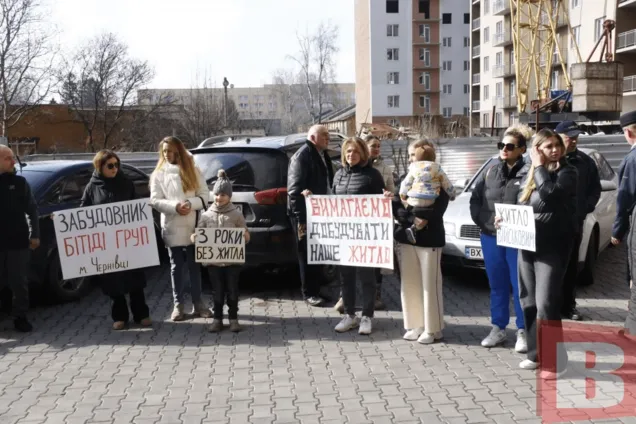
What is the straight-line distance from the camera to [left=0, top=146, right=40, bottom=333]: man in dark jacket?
6.43m

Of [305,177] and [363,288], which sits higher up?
[305,177]

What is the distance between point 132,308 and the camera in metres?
6.87

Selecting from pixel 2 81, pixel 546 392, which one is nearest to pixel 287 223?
pixel 546 392

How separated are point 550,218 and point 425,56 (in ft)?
253

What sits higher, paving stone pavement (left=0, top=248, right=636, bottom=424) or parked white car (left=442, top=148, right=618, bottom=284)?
parked white car (left=442, top=148, right=618, bottom=284)

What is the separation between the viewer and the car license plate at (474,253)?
26.0 ft

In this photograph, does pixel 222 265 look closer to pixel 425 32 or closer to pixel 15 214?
pixel 15 214

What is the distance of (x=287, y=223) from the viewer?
24.7ft

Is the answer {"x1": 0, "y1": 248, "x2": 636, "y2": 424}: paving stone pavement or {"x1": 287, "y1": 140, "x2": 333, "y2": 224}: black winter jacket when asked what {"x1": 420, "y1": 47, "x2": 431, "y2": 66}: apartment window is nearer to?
{"x1": 0, "y1": 248, "x2": 636, "y2": 424}: paving stone pavement

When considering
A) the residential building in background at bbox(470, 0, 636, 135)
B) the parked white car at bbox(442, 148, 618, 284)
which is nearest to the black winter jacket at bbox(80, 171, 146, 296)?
the parked white car at bbox(442, 148, 618, 284)

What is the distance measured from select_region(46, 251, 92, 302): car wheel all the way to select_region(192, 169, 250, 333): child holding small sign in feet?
6.52

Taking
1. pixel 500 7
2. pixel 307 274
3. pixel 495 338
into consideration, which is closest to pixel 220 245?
pixel 307 274

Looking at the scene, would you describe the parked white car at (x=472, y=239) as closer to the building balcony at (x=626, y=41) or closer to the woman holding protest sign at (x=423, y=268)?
the woman holding protest sign at (x=423, y=268)

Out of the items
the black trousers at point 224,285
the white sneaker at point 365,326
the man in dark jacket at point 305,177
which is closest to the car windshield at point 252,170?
the man in dark jacket at point 305,177
